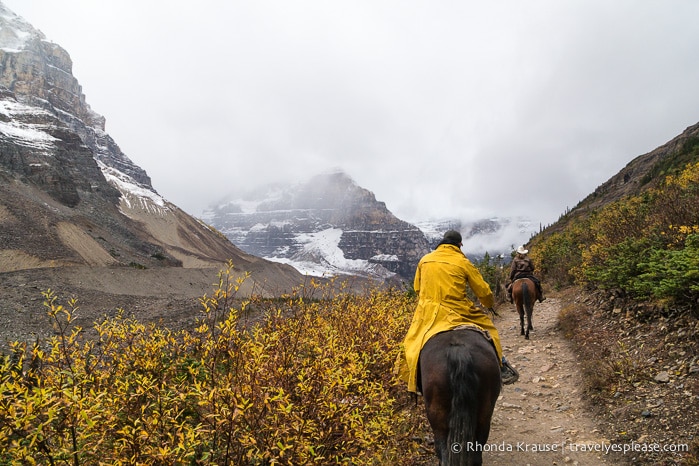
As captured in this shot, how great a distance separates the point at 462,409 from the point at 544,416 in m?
3.34

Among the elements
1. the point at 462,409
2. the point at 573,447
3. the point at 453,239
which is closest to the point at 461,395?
the point at 462,409

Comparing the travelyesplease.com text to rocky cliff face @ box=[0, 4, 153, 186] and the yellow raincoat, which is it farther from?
rocky cliff face @ box=[0, 4, 153, 186]

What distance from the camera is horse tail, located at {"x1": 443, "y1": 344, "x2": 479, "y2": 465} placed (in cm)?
328

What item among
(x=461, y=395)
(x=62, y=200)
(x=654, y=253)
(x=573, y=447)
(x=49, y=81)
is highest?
(x=49, y=81)

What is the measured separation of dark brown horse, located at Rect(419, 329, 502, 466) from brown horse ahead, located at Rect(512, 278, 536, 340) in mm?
7050

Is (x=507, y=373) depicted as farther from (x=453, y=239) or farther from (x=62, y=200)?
(x=62, y=200)

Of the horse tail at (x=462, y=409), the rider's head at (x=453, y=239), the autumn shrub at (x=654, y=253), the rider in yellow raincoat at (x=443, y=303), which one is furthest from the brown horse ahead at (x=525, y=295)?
the horse tail at (x=462, y=409)

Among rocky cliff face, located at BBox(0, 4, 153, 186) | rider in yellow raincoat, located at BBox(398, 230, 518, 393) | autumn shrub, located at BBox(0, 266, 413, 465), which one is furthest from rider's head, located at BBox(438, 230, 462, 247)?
rocky cliff face, located at BBox(0, 4, 153, 186)

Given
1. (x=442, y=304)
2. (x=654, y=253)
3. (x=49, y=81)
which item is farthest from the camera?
(x=49, y=81)

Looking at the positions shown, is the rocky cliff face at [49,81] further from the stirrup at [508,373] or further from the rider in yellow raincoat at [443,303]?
the stirrup at [508,373]

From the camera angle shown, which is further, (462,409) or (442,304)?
(442,304)

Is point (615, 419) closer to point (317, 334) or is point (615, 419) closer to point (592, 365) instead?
point (592, 365)

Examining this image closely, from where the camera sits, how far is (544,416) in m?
5.70

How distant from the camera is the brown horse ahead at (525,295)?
999 cm
